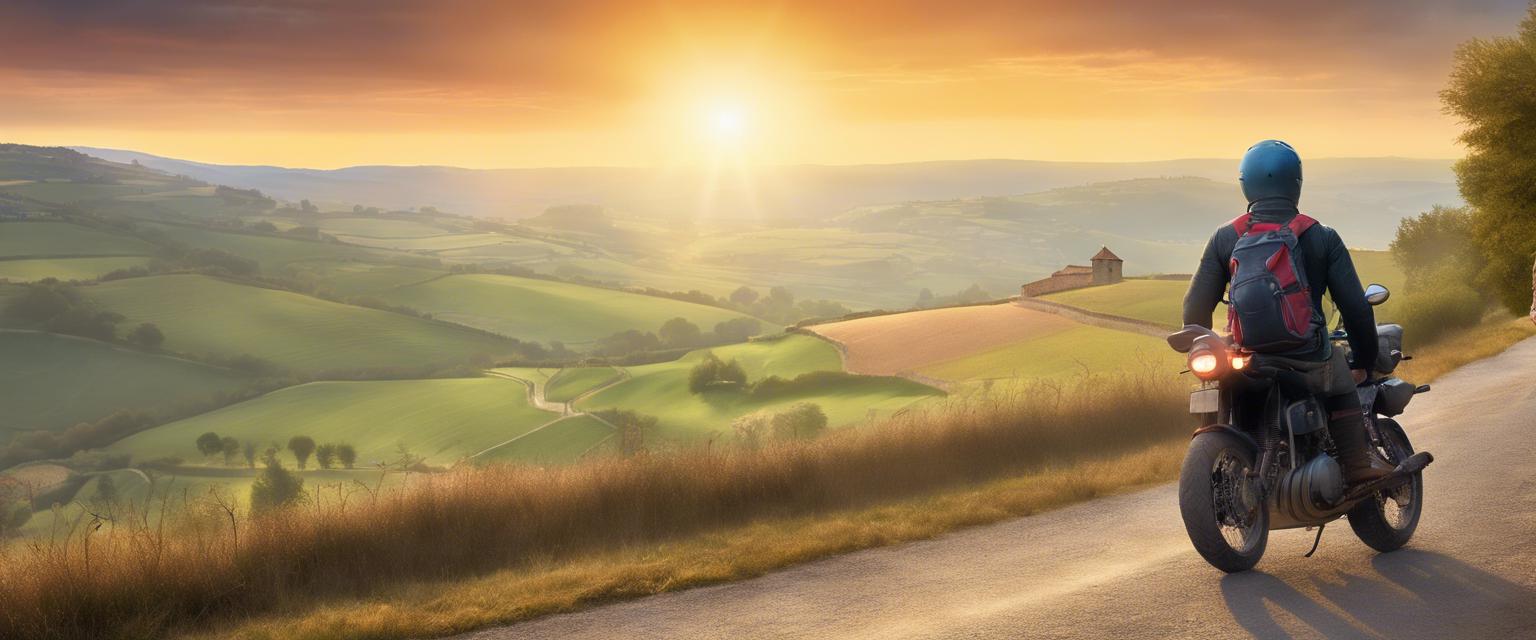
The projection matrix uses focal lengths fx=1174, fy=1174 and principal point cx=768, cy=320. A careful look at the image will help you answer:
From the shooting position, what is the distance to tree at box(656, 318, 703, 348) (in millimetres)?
101062

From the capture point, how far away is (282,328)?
102750 mm

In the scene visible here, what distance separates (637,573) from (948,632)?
308 cm

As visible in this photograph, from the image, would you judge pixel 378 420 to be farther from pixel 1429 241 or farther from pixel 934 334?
pixel 1429 241

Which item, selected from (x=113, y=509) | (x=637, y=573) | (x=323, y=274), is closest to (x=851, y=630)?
(x=637, y=573)

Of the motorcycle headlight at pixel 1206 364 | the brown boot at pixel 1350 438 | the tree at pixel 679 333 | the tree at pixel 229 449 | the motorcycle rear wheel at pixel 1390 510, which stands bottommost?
the tree at pixel 229 449

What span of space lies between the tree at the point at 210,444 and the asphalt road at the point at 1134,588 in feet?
231

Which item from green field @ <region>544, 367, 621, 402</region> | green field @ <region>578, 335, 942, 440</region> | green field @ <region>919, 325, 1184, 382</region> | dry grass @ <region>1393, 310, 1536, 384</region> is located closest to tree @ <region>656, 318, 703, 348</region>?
green field @ <region>578, 335, 942, 440</region>

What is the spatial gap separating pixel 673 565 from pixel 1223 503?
421 centimetres

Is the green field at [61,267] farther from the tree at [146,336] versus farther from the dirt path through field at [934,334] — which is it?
the dirt path through field at [934,334]

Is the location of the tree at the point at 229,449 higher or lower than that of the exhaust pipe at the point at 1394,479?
lower

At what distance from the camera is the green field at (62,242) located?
128875 millimetres

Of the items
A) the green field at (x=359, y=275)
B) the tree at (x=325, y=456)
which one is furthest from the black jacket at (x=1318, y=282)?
the green field at (x=359, y=275)

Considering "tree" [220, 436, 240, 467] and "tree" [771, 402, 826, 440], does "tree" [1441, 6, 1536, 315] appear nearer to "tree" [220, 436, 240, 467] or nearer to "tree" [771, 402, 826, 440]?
"tree" [771, 402, 826, 440]

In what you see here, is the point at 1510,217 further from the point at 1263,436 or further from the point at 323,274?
the point at 323,274
